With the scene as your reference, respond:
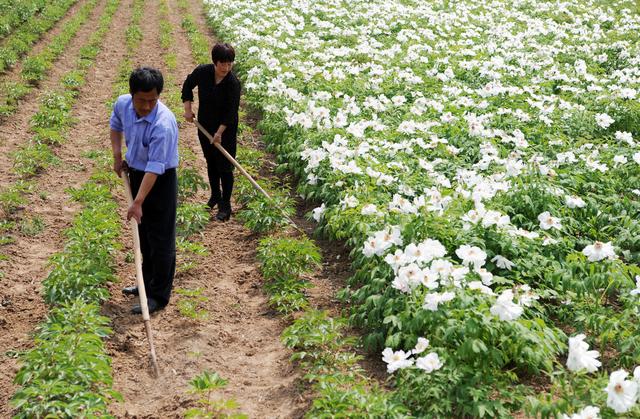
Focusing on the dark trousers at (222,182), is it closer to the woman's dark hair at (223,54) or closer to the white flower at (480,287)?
the woman's dark hair at (223,54)

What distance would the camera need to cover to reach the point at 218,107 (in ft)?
19.7

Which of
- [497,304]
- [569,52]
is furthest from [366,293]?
[569,52]

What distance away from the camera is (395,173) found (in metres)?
5.93

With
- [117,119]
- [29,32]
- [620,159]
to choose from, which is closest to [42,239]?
[117,119]

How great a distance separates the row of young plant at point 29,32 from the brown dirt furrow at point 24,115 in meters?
0.71

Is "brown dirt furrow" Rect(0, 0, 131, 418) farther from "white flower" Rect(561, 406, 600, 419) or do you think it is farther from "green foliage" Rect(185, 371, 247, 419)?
"white flower" Rect(561, 406, 600, 419)

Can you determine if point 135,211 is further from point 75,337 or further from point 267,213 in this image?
point 267,213

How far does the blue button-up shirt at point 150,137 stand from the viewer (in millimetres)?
4098

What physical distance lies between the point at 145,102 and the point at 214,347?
5.86 ft

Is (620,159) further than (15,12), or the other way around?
(15,12)

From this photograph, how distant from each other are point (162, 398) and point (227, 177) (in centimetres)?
294

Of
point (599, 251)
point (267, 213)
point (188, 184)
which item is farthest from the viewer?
point (188, 184)

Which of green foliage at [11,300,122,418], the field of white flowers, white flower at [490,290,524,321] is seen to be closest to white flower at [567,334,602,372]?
the field of white flowers

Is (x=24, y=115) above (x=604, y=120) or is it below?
below
